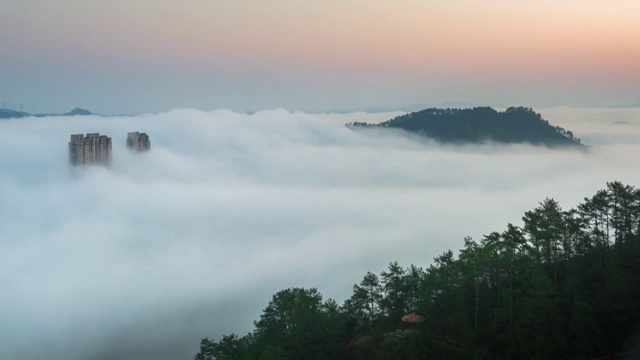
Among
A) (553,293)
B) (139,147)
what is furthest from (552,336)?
(139,147)

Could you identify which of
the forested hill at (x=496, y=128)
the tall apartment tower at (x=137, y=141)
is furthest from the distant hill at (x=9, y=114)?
the forested hill at (x=496, y=128)

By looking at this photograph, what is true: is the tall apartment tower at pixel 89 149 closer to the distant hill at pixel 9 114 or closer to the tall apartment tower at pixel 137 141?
the tall apartment tower at pixel 137 141

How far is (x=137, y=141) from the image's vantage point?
128 m

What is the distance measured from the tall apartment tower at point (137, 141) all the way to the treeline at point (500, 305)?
10695 centimetres

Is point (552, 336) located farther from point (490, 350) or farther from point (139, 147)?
point (139, 147)

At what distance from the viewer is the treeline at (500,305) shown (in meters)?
21.2

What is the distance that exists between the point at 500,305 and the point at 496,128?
147 meters

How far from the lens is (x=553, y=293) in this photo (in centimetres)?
2330

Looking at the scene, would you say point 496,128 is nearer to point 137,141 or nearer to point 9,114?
point 137,141

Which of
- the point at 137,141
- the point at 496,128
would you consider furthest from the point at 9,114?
the point at 496,128

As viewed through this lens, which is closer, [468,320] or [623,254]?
[468,320]

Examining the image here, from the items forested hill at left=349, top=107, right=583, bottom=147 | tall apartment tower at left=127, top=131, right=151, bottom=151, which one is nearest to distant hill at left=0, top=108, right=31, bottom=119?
tall apartment tower at left=127, top=131, right=151, bottom=151

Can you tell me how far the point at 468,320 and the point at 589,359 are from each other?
5.04 metres

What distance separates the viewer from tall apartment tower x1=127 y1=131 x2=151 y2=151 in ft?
412
